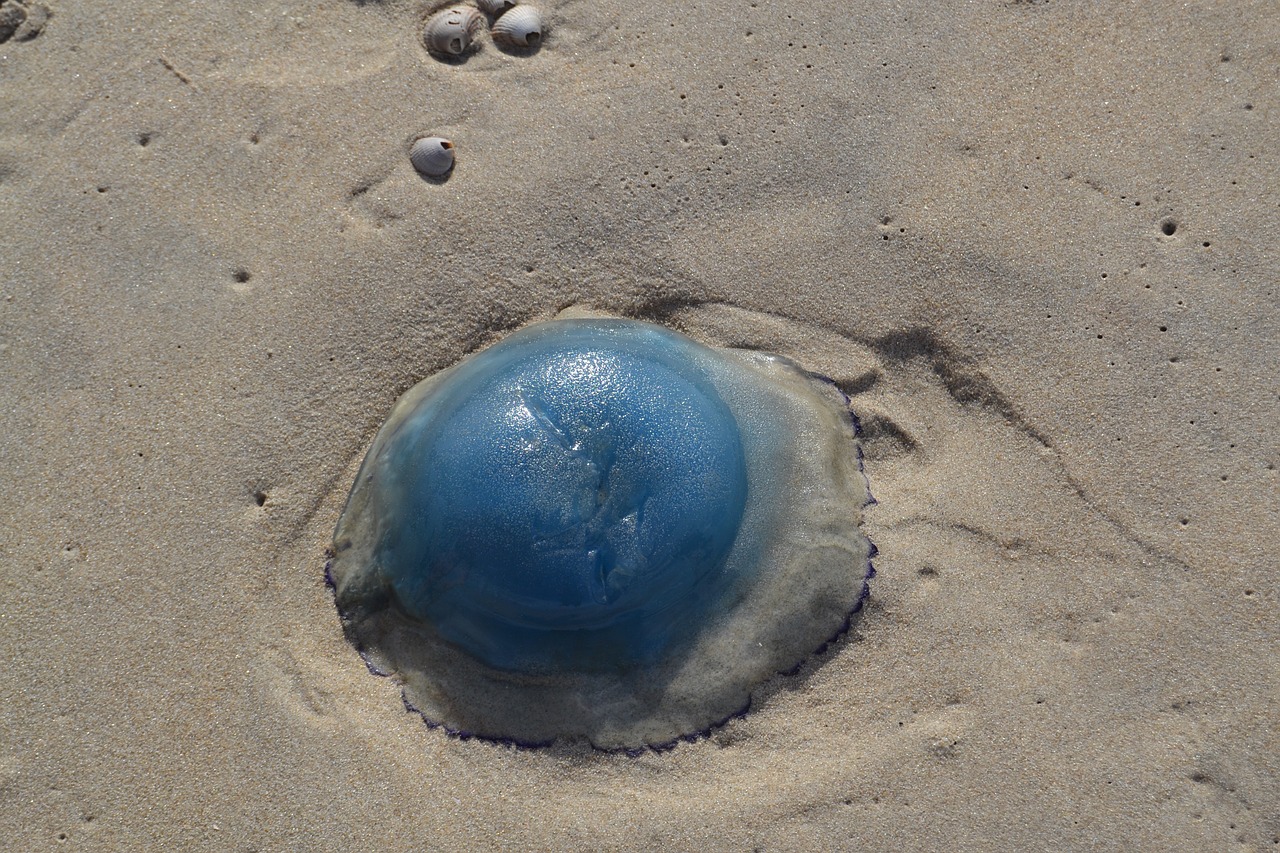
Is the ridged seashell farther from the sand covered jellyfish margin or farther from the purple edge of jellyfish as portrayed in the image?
the purple edge of jellyfish

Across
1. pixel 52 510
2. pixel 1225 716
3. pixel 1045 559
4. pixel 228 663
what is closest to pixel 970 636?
pixel 1045 559

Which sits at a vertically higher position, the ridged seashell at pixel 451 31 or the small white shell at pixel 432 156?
the ridged seashell at pixel 451 31

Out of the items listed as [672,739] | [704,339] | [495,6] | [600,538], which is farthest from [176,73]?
[672,739]

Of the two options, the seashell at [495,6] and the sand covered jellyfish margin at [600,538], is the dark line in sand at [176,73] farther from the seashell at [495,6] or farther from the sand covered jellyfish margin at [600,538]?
the sand covered jellyfish margin at [600,538]

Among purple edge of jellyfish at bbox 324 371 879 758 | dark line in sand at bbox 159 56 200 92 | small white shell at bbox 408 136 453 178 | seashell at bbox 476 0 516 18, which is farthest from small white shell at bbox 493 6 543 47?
purple edge of jellyfish at bbox 324 371 879 758

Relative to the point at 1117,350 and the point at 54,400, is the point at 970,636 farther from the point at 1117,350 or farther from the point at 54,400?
the point at 54,400

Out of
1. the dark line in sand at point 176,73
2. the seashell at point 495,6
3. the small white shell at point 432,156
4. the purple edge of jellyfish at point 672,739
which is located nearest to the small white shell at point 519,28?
the seashell at point 495,6
